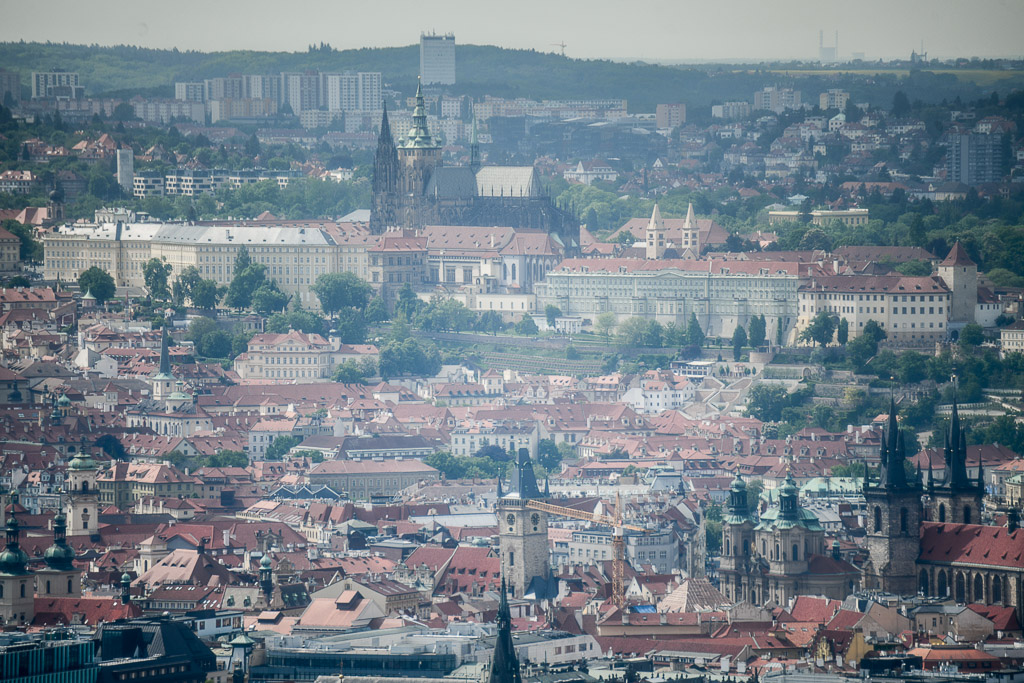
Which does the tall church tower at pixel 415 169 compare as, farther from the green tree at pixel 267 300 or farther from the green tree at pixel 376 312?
the green tree at pixel 267 300

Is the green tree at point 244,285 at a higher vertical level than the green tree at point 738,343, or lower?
higher

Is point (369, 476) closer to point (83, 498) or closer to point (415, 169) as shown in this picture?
point (83, 498)

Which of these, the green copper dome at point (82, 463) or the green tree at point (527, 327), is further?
the green tree at point (527, 327)

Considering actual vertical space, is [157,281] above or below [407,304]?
above

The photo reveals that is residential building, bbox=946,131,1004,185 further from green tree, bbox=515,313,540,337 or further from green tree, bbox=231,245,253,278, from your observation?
green tree, bbox=231,245,253,278

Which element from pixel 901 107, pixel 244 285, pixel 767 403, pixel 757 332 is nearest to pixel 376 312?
pixel 244 285

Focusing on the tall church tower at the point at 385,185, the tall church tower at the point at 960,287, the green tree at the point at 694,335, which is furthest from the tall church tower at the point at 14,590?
the tall church tower at the point at 385,185
